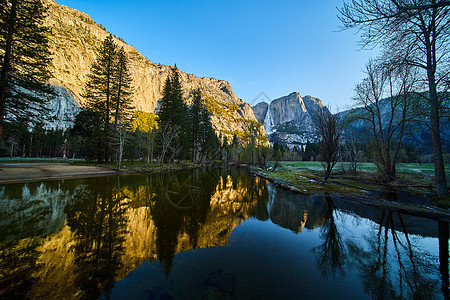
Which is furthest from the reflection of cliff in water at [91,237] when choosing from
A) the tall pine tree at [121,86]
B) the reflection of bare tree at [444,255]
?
the tall pine tree at [121,86]

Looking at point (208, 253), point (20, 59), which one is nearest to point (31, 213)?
point (208, 253)

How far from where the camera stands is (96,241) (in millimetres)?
4539

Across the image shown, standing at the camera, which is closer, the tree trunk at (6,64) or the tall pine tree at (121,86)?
the tree trunk at (6,64)

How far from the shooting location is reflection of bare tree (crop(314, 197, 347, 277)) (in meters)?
4.07

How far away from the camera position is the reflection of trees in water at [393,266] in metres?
Answer: 3.23

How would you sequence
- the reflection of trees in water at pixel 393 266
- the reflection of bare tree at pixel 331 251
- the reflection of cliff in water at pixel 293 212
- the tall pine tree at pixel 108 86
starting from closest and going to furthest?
the reflection of trees in water at pixel 393 266
the reflection of bare tree at pixel 331 251
the reflection of cliff in water at pixel 293 212
the tall pine tree at pixel 108 86

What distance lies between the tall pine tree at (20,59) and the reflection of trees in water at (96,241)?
599 inches

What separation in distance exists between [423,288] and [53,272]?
7.58 meters

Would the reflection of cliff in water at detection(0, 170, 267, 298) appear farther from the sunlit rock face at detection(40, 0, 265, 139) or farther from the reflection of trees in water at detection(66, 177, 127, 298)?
the sunlit rock face at detection(40, 0, 265, 139)

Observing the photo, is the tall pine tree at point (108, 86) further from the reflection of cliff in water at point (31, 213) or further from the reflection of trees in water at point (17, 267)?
the reflection of trees in water at point (17, 267)

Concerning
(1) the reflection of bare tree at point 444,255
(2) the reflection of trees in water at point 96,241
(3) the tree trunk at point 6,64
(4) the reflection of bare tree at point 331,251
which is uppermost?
(3) the tree trunk at point 6,64

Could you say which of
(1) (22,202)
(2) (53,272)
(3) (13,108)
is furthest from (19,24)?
(2) (53,272)

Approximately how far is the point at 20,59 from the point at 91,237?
73.6 feet

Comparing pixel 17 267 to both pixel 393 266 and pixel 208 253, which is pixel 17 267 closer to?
pixel 208 253
